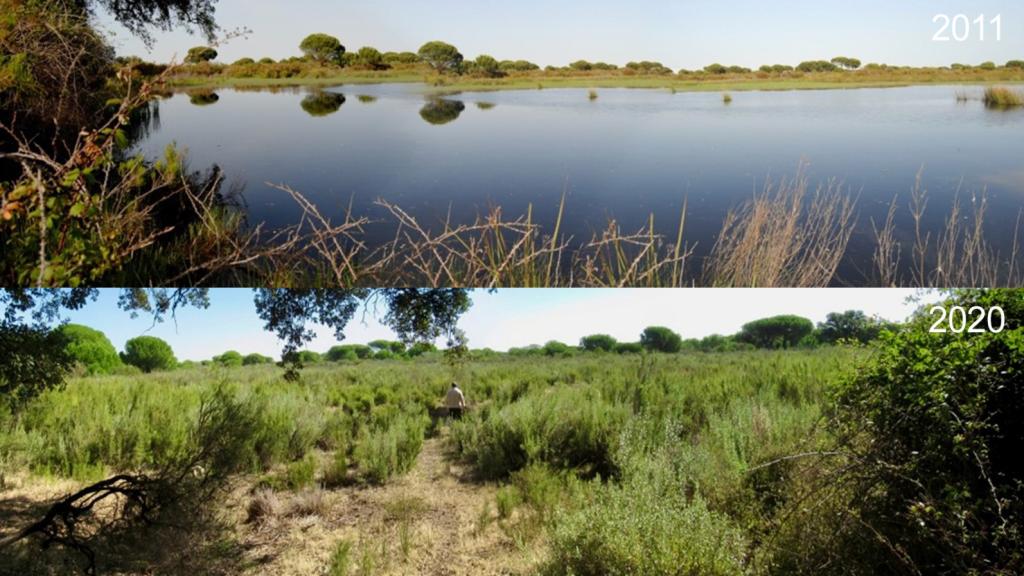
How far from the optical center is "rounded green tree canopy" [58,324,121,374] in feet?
10.5

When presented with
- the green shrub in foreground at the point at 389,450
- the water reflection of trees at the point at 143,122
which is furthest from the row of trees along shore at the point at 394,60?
the green shrub in foreground at the point at 389,450

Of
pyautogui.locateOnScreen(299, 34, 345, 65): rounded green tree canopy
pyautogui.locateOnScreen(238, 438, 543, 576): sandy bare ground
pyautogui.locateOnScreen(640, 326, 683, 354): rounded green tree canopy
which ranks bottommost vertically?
pyautogui.locateOnScreen(238, 438, 543, 576): sandy bare ground

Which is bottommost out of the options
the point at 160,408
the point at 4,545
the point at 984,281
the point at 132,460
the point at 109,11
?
the point at 4,545

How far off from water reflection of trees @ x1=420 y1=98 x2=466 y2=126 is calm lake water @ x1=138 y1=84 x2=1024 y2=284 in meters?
0.02

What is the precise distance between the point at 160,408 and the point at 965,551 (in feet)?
10.9

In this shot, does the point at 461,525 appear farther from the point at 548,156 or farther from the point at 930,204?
the point at 930,204

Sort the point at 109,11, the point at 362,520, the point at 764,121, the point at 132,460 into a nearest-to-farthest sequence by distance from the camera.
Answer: the point at 362,520 < the point at 132,460 < the point at 109,11 < the point at 764,121

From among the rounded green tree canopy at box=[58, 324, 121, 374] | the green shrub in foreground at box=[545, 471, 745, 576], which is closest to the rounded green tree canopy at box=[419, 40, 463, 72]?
the rounded green tree canopy at box=[58, 324, 121, 374]

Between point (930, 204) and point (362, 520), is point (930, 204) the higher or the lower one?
the higher one

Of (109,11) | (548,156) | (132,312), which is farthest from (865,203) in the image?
(109,11)

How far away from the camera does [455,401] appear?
3.44m

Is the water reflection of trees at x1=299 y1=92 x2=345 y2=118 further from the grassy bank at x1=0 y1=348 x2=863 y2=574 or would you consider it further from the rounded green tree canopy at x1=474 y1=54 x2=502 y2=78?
the grassy bank at x1=0 y1=348 x2=863 y2=574

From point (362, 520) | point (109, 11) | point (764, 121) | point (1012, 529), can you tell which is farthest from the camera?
point (764, 121)

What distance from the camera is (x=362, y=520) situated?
2.95m
